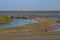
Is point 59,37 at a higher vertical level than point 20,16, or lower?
lower

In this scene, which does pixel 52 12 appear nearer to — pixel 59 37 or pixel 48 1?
pixel 48 1

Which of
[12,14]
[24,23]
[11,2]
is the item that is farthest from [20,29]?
[11,2]

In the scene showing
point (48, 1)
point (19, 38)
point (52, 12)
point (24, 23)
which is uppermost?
point (48, 1)

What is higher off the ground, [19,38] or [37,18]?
[37,18]

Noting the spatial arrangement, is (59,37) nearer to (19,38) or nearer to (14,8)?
(19,38)

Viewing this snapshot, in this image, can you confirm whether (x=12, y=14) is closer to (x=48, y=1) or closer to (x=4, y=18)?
(x=4, y=18)

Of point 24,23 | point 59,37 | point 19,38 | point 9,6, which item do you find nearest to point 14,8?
point 9,6

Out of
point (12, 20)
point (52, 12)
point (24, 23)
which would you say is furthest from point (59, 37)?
point (12, 20)
